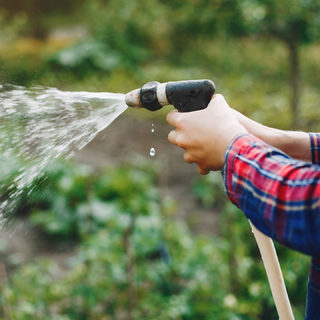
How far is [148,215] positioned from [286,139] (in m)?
2.31

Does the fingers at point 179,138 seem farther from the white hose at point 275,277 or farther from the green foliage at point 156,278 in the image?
the green foliage at point 156,278

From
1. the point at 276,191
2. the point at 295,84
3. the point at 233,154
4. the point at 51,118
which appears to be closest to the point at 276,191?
the point at 276,191

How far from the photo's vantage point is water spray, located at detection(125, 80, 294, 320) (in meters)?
1.11

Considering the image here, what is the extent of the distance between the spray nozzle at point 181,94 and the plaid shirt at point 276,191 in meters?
0.16

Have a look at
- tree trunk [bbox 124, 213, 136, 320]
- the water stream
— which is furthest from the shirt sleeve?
tree trunk [bbox 124, 213, 136, 320]

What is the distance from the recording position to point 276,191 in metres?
0.90

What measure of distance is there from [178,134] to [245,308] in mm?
1628

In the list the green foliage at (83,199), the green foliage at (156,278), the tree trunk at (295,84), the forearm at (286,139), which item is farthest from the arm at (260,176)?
the tree trunk at (295,84)

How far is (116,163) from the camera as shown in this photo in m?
4.93

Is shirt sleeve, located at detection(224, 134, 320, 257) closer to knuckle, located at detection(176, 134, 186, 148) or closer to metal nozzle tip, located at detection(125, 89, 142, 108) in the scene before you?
knuckle, located at detection(176, 134, 186, 148)

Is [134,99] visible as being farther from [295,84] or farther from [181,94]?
[295,84]

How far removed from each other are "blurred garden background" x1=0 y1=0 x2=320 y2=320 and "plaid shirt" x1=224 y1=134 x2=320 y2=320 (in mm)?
1159

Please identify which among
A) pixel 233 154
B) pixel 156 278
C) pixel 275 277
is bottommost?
pixel 156 278

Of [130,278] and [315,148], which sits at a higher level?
[315,148]
